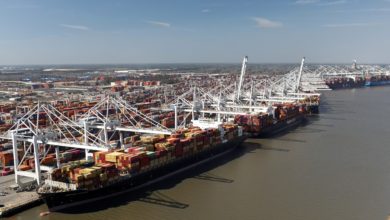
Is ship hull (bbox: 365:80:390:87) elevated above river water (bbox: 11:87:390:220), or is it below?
above

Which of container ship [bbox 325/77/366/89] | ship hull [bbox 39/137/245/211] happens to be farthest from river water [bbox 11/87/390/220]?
container ship [bbox 325/77/366/89]

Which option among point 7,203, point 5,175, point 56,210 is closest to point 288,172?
point 56,210

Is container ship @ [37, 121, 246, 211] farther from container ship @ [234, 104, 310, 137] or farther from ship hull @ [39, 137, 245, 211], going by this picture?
container ship @ [234, 104, 310, 137]

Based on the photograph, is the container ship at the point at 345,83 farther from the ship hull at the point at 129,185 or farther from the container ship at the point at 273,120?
the ship hull at the point at 129,185

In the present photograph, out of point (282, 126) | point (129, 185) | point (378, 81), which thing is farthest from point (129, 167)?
point (378, 81)

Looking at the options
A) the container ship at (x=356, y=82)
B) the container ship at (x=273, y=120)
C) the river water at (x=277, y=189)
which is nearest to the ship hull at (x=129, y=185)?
the river water at (x=277, y=189)

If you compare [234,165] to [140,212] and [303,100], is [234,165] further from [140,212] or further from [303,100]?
[303,100]

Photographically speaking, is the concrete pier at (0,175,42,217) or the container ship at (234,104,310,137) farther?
the container ship at (234,104,310,137)
